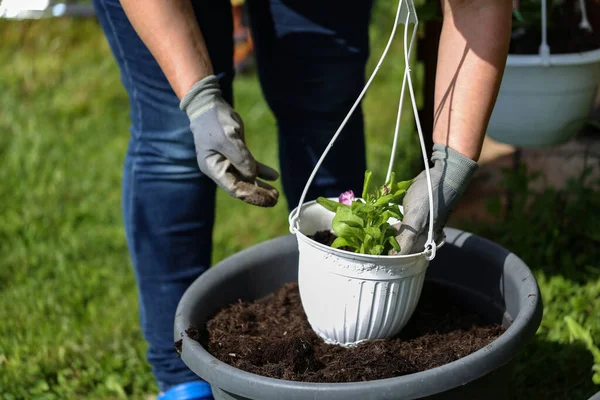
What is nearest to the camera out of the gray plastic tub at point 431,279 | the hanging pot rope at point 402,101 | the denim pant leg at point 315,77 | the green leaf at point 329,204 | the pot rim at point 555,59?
the gray plastic tub at point 431,279

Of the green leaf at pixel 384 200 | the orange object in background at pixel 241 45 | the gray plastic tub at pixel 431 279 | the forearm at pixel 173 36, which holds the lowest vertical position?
the gray plastic tub at pixel 431 279

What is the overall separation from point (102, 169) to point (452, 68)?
2011 millimetres

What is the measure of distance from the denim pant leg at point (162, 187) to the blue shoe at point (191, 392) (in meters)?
0.14

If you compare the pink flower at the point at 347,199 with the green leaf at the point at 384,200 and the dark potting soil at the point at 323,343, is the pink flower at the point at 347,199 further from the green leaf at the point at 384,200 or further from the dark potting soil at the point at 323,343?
the dark potting soil at the point at 323,343

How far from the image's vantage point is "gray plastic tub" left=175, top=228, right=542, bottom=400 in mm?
1089

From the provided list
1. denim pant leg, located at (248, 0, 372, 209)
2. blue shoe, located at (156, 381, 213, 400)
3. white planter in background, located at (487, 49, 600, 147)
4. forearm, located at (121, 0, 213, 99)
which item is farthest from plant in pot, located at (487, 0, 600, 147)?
blue shoe, located at (156, 381, 213, 400)

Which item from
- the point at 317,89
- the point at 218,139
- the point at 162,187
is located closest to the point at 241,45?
the point at 317,89

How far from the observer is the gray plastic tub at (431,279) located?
109cm

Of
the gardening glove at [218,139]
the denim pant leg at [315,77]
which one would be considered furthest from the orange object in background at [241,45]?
the gardening glove at [218,139]

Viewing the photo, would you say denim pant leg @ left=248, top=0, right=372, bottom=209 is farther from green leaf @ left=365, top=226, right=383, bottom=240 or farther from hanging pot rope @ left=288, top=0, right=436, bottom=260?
green leaf @ left=365, top=226, right=383, bottom=240

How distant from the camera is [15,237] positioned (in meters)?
2.57

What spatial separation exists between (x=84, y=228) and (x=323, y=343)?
4.96ft

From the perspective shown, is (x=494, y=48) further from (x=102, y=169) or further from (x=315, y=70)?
(x=102, y=169)

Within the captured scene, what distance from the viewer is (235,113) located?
1.40m
